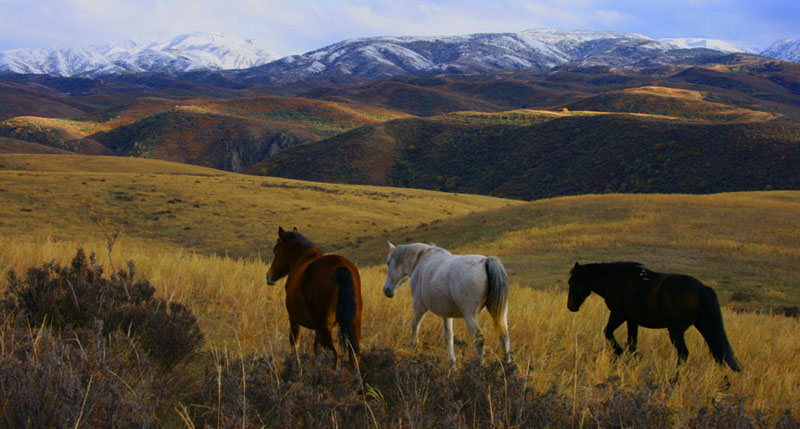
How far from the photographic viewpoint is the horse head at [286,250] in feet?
17.6

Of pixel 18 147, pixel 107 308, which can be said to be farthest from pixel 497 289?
pixel 18 147

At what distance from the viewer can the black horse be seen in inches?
207

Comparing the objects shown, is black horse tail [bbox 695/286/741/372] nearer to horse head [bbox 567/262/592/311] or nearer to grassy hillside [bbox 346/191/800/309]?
horse head [bbox 567/262/592/311]

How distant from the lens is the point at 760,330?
7.78 m

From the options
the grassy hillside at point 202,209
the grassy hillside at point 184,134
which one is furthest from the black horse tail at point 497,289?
the grassy hillside at point 184,134

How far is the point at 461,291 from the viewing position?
5.33m

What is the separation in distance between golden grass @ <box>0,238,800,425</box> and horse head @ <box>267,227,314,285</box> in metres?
0.60

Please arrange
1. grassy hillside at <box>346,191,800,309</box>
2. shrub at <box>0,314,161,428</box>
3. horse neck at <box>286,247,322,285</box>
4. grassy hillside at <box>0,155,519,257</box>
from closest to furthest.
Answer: shrub at <box>0,314,161,428</box> → horse neck at <box>286,247,322,285</box> → grassy hillside at <box>346,191,800,309</box> → grassy hillside at <box>0,155,519,257</box>

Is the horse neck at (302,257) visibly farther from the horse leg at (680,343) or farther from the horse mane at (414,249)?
the horse leg at (680,343)

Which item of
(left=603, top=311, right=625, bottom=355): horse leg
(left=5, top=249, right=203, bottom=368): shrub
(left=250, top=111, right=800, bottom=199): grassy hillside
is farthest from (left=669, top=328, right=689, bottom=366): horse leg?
(left=250, top=111, right=800, bottom=199): grassy hillside

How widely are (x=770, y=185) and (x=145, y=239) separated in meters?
63.2

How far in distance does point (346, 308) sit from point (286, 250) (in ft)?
4.59

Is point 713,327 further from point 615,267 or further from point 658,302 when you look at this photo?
point 615,267

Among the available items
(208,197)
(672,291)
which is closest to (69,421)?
(672,291)
